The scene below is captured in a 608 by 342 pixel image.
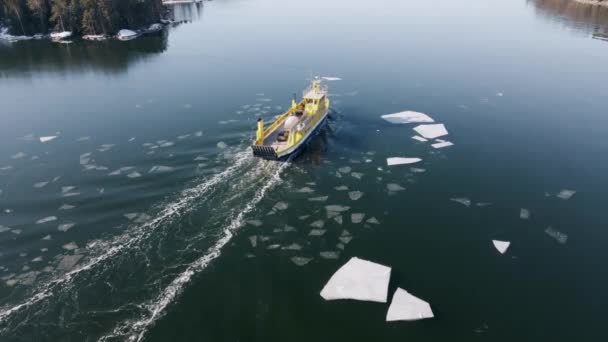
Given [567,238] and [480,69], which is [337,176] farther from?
[480,69]

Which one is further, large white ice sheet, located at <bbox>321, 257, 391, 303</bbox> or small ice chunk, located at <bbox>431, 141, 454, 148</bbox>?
small ice chunk, located at <bbox>431, 141, 454, 148</bbox>

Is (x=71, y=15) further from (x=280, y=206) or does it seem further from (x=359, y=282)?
(x=359, y=282)

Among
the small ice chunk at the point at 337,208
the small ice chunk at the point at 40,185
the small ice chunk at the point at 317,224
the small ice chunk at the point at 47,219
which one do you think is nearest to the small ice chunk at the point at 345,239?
the small ice chunk at the point at 317,224

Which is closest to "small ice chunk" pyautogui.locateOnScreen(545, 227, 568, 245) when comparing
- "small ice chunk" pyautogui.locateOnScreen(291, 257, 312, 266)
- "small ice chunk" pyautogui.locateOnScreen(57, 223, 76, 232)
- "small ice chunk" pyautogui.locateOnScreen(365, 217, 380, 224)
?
"small ice chunk" pyautogui.locateOnScreen(365, 217, 380, 224)

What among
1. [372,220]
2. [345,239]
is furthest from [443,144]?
[345,239]

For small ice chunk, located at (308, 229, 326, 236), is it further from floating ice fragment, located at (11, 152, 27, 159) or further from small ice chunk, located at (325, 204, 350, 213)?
floating ice fragment, located at (11, 152, 27, 159)

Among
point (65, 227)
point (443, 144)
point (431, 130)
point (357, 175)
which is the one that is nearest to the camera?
point (65, 227)

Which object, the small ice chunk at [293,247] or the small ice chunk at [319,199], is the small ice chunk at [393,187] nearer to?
the small ice chunk at [319,199]
